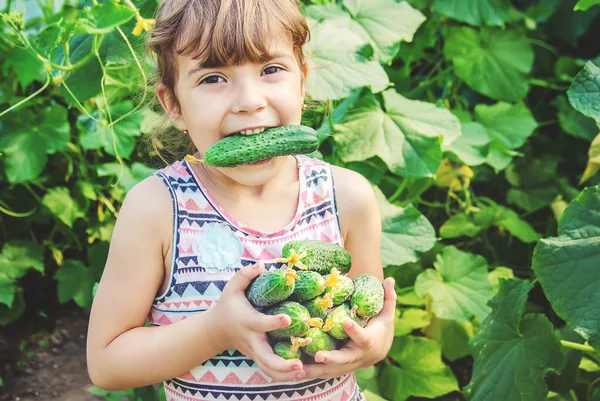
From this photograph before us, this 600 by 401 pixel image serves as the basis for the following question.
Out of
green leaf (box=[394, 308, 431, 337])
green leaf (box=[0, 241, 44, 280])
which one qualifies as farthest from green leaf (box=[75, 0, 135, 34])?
green leaf (box=[394, 308, 431, 337])

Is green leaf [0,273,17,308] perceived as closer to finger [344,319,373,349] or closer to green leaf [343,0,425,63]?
green leaf [343,0,425,63]

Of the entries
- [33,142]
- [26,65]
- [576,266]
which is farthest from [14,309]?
[576,266]

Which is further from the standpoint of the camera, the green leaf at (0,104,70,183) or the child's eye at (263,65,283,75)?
the green leaf at (0,104,70,183)

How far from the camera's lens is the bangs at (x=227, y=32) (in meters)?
1.48

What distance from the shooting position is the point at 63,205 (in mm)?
3121

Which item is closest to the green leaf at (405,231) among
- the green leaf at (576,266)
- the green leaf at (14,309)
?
the green leaf at (576,266)

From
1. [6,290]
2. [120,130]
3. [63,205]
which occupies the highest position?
[120,130]

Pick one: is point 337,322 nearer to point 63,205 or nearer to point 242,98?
point 242,98

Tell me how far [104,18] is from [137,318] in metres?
0.92

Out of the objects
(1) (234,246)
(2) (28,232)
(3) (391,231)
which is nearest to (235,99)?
(1) (234,246)

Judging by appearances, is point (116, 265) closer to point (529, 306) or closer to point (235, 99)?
point (235, 99)

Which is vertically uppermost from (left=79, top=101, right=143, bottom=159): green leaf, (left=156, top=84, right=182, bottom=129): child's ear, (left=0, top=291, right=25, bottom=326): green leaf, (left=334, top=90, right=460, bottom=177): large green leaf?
(left=156, top=84, right=182, bottom=129): child's ear

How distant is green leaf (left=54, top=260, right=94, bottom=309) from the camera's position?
3064mm

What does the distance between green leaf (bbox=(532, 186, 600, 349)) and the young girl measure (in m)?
0.55
